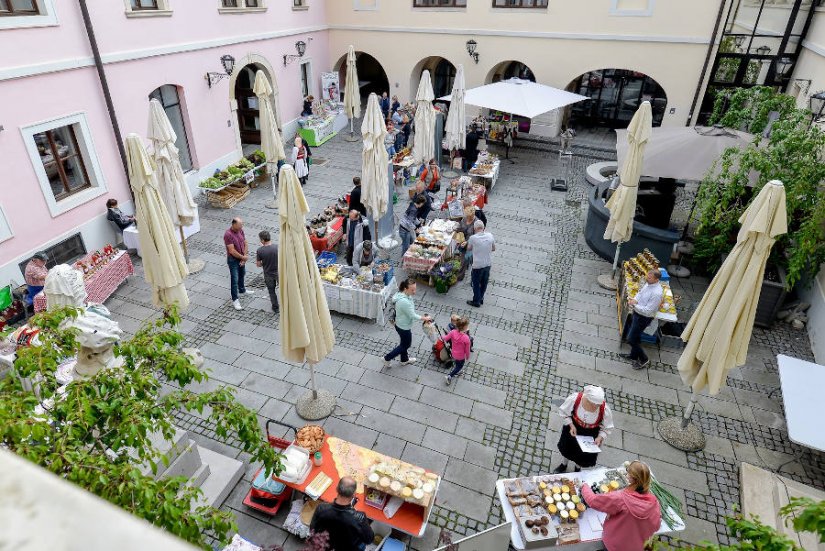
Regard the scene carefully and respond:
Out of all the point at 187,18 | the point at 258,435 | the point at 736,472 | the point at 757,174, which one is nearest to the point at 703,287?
the point at 757,174

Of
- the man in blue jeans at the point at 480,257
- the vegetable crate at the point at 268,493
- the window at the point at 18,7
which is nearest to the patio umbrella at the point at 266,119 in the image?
the window at the point at 18,7

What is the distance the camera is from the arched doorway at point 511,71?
2208 cm

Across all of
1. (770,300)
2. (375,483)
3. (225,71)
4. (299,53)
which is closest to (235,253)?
(375,483)

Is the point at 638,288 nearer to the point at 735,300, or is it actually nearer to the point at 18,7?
the point at 735,300

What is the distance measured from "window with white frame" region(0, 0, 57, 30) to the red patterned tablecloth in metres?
4.73

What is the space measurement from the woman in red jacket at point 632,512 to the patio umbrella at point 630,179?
668 cm

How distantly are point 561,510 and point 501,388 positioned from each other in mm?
2915

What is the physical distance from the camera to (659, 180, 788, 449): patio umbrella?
5.69 m

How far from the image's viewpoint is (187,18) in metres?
14.5

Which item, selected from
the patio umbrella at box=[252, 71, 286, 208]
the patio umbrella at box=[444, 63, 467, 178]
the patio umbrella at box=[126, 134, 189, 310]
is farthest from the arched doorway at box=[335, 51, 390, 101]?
the patio umbrella at box=[126, 134, 189, 310]

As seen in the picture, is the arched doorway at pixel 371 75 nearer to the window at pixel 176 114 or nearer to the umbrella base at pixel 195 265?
the window at pixel 176 114

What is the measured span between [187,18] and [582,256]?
42.6ft

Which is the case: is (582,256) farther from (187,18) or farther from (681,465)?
(187,18)

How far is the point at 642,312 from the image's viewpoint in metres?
8.66
